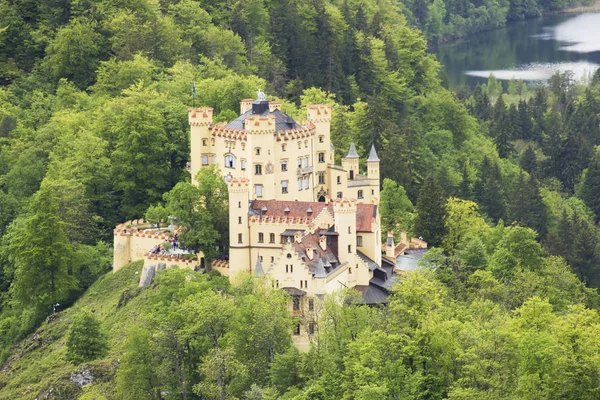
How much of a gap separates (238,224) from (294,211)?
12.3 feet

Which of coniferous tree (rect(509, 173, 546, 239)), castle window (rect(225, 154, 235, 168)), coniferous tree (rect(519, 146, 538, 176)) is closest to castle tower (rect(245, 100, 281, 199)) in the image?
castle window (rect(225, 154, 235, 168))

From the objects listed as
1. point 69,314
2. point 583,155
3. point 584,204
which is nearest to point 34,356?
point 69,314

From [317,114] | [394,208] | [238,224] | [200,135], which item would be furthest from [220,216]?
[394,208]

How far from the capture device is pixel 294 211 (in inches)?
4149

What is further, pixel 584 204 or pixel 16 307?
pixel 584 204

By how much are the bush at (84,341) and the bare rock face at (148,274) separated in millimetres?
6061

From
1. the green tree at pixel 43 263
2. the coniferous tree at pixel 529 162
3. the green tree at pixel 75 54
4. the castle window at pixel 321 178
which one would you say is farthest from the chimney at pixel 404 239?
the coniferous tree at pixel 529 162

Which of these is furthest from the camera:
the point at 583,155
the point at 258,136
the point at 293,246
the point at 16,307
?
the point at 583,155

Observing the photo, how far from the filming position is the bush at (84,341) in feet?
343

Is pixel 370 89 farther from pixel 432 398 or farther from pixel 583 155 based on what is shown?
pixel 432 398

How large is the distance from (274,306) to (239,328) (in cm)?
232

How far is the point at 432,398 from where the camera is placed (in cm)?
9125

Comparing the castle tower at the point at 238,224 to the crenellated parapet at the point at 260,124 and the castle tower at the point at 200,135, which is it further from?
the castle tower at the point at 200,135

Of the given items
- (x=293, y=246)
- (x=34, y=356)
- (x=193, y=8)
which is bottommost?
(x=34, y=356)
